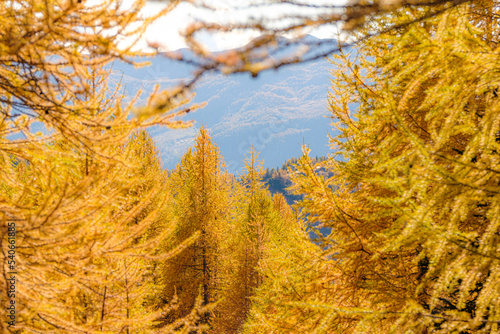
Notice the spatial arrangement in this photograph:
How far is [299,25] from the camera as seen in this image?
1.87 meters

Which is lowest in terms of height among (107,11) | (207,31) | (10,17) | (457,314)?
(457,314)

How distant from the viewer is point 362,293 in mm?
4285

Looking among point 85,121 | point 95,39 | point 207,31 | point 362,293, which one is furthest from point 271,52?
point 362,293

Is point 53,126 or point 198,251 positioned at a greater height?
point 53,126

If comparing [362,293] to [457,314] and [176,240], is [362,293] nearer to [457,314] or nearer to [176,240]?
[457,314]

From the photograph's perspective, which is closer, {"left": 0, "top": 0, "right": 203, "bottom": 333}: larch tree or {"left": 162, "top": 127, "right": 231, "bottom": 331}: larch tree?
{"left": 0, "top": 0, "right": 203, "bottom": 333}: larch tree

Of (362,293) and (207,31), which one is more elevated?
(207,31)

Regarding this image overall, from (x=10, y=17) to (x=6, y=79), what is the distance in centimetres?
50

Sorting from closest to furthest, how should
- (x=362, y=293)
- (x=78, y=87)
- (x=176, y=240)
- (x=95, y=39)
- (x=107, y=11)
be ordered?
(x=95, y=39), (x=107, y=11), (x=78, y=87), (x=362, y=293), (x=176, y=240)

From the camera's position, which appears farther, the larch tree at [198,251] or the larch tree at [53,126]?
the larch tree at [198,251]

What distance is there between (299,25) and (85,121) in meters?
2.09

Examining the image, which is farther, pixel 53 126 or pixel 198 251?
pixel 198 251

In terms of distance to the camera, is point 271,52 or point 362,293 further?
point 362,293

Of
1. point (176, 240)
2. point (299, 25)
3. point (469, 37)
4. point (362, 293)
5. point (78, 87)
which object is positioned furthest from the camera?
point (176, 240)
